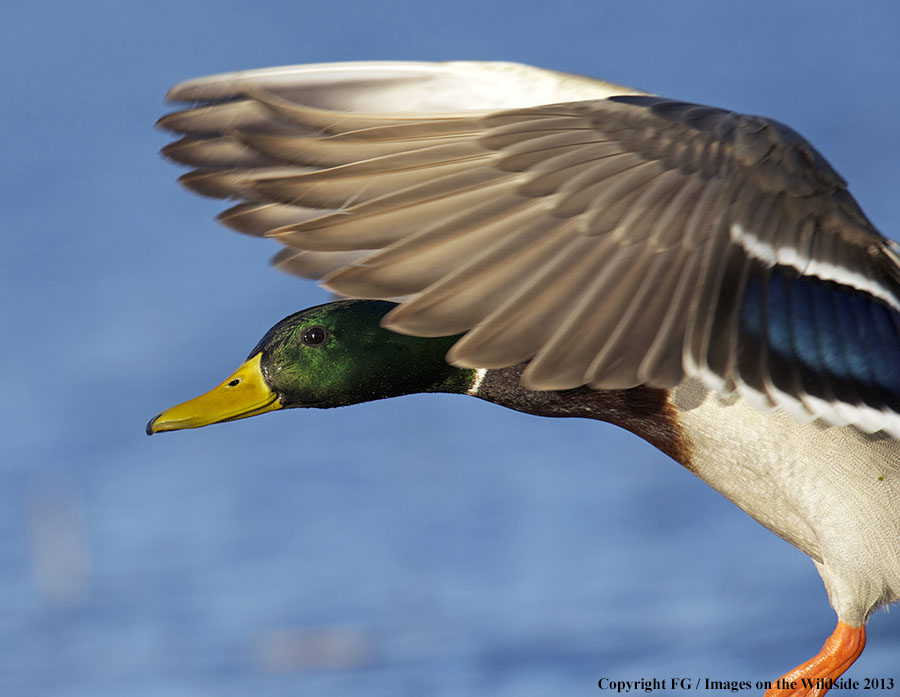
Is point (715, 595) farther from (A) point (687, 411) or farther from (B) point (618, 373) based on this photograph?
(B) point (618, 373)

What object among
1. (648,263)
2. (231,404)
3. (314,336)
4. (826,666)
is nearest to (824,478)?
(826,666)

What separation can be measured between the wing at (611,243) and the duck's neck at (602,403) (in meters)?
0.65

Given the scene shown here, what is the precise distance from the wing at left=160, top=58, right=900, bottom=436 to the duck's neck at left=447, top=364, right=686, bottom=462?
0.65 meters

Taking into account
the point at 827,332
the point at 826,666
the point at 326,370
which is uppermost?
the point at 827,332

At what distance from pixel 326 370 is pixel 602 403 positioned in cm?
79

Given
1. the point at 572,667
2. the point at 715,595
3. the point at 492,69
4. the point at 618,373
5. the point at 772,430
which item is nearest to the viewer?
the point at 618,373

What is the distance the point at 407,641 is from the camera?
5375mm

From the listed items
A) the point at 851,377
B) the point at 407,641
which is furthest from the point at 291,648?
the point at 851,377

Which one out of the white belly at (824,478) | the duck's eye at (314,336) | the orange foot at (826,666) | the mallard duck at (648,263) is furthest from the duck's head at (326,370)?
the orange foot at (826,666)

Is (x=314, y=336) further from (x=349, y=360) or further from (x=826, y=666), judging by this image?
(x=826, y=666)

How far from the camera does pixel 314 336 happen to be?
3.94 metres

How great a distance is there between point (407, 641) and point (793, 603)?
1.50 m

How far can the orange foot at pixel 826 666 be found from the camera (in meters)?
3.53

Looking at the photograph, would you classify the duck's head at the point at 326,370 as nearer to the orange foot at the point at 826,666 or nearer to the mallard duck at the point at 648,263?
the mallard duck at the point at 648,263
